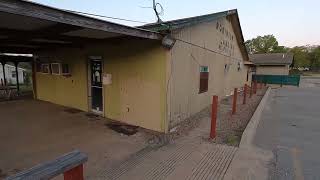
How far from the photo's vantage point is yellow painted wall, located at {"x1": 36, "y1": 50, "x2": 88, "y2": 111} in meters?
9.06

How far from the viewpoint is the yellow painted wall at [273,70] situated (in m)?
33.4

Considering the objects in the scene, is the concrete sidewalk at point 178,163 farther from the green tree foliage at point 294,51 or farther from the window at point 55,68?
the green tree foliage at point 294,51

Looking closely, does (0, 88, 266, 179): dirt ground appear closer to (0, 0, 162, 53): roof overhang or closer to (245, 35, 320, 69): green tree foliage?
(0, 0, 162, 53): roof overhang

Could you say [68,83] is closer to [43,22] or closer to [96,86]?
[96,86]

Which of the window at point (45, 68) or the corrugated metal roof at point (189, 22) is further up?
the corrugated metal roof at point (189, 22)

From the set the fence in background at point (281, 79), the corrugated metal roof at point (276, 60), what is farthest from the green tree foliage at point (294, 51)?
the fence in background at point (281, 79)

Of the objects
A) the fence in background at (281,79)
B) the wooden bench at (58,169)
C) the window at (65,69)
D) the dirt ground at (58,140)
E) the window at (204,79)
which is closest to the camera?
the wooden bench at (58,169)

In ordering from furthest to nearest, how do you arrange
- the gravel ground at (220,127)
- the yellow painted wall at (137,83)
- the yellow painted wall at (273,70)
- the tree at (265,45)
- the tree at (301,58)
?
the tree at (301,58), the tree at (265,45), the yellow painted wall at (273,70), the yellow painted wall at (137,83), the gravel ground at (220,127)

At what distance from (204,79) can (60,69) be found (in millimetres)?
6301

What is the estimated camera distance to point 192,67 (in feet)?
25.6

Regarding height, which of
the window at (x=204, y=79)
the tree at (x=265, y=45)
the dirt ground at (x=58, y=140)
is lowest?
the dirt ground at (x=58, y=140)

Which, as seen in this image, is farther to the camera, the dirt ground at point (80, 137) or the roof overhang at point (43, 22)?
the dirt ground at point (80, 137)

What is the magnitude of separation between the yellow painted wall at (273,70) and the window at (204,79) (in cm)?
2778

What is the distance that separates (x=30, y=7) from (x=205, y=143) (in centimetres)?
444
